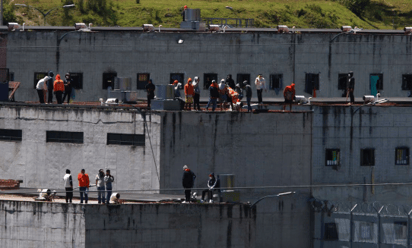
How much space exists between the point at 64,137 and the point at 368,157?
16.9 metres

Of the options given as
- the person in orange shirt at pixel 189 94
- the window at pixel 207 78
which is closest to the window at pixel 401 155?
the window at pixel 207 78

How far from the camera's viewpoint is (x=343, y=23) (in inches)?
4247

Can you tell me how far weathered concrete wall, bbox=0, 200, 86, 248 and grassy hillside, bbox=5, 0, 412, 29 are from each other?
192 ft

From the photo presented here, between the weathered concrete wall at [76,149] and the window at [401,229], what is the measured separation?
11490mm

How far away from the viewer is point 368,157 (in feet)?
177

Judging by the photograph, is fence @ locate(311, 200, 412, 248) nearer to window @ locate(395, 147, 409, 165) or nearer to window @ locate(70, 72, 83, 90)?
window @ locate(395, 147, 409, 165)

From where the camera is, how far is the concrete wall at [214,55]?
5981 cm

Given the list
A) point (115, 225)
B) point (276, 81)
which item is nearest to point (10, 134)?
point (115, 225)

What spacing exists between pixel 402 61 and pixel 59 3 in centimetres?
5274

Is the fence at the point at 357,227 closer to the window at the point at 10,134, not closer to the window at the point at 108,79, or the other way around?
the window at the point at 10,134

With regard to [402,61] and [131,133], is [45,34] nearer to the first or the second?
[131,133]

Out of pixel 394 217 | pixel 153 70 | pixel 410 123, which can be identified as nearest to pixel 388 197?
pixel 410 123

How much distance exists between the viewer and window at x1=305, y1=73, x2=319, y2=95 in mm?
60281

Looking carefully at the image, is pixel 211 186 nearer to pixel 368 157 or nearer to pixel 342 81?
pixel 368 157
